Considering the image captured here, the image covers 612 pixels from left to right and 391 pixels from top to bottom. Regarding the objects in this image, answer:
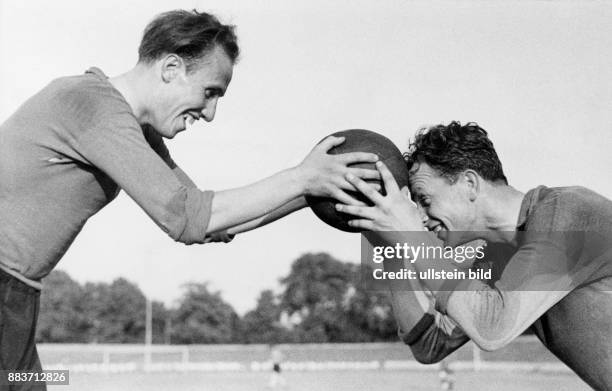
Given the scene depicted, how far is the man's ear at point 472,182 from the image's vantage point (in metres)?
4.61

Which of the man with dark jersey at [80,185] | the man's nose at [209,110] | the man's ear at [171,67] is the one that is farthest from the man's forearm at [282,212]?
the man's ear at [171,67]

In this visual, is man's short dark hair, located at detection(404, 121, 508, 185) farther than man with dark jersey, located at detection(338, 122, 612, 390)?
Yes

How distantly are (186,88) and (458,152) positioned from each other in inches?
63.2

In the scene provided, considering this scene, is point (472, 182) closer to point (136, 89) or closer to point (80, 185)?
point (136, 89)

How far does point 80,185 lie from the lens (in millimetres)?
3807

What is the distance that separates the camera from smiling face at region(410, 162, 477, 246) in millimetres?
4625

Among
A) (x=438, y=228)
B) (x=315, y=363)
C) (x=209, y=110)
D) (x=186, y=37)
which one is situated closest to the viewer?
(x=186, y=37)

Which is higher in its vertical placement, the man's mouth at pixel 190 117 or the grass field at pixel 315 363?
the man's mouth at pixel 190 117

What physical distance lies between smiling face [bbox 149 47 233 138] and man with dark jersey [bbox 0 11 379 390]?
7 centimetres

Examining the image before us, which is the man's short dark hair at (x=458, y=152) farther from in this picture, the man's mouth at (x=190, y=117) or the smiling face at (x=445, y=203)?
the man's mouth at (x=190, y=117)

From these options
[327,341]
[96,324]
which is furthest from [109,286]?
[327,341]

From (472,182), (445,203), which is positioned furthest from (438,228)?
(472,182)

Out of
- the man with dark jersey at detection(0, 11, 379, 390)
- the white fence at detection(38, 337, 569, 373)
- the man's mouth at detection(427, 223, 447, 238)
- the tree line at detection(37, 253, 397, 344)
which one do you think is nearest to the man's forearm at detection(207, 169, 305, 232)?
the man with dark jersey at detection(0, 11, 379, 390)

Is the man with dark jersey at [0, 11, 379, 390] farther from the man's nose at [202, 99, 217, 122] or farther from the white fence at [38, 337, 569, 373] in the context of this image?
the white fence at [38, 337, 569, 373]
